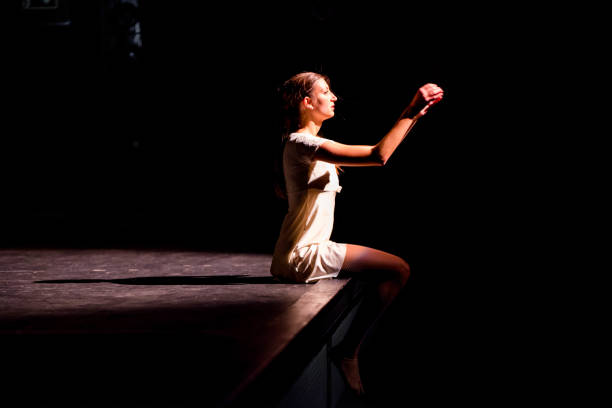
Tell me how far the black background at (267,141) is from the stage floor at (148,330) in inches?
54.5

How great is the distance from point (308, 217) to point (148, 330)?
79 cm

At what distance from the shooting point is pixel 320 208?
7.13 ft

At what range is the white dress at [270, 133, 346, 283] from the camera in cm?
213

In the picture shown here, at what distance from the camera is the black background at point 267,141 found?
13.8ft

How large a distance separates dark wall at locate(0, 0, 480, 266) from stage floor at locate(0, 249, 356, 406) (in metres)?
1.67

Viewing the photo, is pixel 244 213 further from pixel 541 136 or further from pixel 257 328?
pixel 257 328

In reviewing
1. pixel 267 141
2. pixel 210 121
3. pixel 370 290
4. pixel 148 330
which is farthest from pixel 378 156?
pixel 210 121

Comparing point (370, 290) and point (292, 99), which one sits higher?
point (292, 99)

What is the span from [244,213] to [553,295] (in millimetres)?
2609

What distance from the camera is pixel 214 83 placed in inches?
204

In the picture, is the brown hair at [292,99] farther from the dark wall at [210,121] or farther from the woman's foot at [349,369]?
the dark wall at [210,121]

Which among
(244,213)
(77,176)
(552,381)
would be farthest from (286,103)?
(77,176)

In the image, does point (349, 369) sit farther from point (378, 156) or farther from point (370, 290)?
point (378, 156)

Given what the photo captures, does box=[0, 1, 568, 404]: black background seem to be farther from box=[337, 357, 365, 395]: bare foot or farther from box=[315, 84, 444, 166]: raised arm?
box=[315, 84, 444, 166]: raised arm
